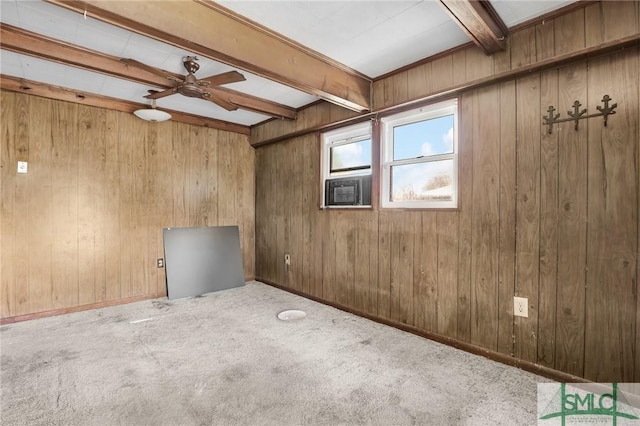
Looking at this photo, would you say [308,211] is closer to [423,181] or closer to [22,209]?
[423,181]

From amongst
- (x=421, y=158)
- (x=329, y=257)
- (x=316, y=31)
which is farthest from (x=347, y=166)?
(x=316, y=31)

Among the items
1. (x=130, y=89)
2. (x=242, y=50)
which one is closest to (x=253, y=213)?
(x=130, y=89)

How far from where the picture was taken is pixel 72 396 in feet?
5.99

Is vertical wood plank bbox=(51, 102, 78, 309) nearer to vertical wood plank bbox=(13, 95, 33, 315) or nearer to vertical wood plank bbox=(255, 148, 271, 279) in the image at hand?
vertical wood plank bbox=(13, 95, 33, 315)

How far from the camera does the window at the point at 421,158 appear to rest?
8.54ft

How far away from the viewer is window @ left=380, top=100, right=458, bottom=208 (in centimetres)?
260

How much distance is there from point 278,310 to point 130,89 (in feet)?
9.31

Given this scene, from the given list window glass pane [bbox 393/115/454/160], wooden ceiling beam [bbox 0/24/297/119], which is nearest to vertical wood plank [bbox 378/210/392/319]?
window glass pane [bbox 393/115/454/160]

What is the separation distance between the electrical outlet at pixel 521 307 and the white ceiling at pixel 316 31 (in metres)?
1.88

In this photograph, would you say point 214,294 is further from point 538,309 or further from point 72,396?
point 538,309

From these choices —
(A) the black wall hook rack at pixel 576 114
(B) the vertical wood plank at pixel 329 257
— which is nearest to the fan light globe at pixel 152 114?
(B) the vertical wood plank at pixel 329 257

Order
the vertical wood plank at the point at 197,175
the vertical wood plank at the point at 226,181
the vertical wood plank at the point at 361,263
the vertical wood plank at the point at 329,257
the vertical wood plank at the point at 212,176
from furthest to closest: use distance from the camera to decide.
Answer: the vertical wood plank at the point at 226,181, the vertical wood plank at the point at 212,176, the vertical wood plank at the point at 197,175, the vertical wood plank at the point at 329,257, the vertical wood plank at the point at 361,263

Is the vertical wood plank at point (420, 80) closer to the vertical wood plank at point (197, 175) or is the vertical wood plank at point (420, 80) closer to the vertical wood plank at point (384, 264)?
the vertical wood plank at point (384, 264)

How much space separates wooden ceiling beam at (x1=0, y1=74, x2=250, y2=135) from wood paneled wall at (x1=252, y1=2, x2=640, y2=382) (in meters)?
2.58
